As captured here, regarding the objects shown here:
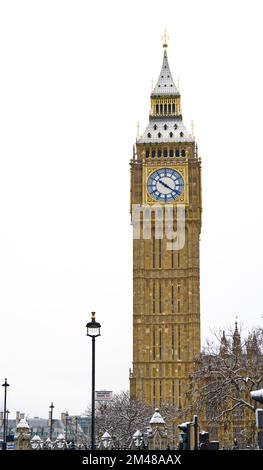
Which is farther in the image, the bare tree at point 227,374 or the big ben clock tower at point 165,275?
the big ben clock tower at point 165,275

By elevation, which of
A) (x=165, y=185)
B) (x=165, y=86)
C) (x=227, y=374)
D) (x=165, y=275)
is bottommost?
(x=227, y=374)

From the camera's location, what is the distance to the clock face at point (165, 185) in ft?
323

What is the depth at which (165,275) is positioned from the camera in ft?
323

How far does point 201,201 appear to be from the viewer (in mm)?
99625

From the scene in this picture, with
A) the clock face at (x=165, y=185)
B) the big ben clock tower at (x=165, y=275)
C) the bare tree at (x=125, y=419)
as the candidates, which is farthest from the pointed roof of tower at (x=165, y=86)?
the bare tree at (x=125, y=419)

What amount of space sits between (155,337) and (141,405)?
11992 mm

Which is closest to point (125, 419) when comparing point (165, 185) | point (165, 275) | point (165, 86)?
point (165, 275)

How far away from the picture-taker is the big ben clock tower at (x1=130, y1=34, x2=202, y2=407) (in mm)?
96125

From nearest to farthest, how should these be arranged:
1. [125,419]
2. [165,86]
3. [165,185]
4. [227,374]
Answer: [227,374]
[125,419]
[165,185]
[165,86]

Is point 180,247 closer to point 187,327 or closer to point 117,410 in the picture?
point 187,327

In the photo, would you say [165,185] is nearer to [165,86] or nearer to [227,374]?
[165,86]

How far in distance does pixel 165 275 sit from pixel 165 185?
8585 millimetres

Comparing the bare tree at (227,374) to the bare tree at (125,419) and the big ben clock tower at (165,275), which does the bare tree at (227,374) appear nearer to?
the bare tree at (125,419)
